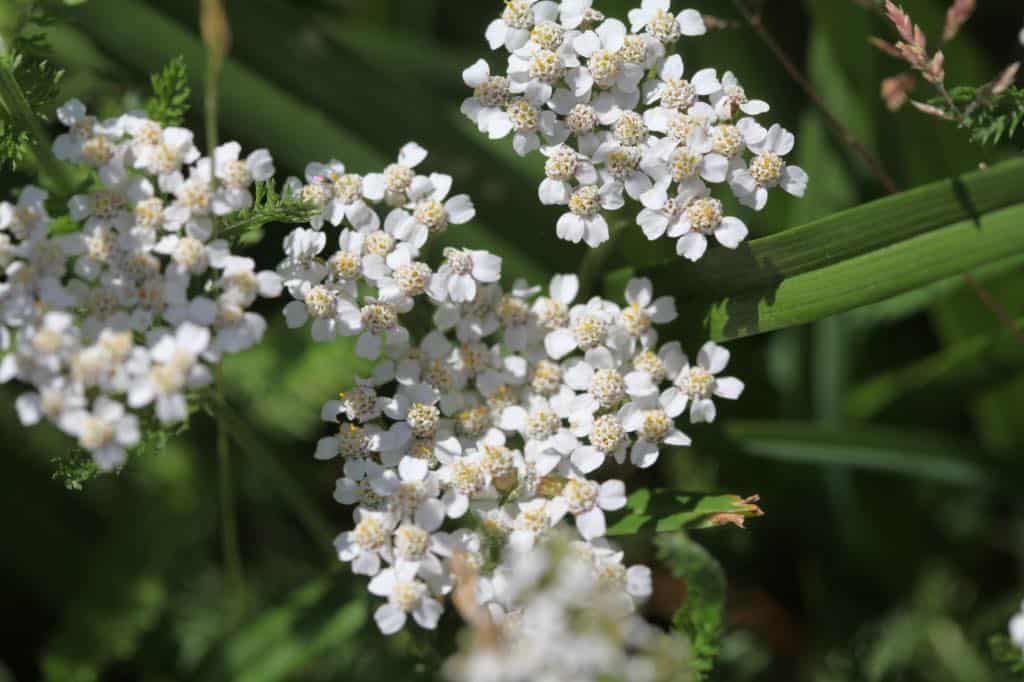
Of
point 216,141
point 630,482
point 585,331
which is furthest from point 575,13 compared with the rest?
point 630,482

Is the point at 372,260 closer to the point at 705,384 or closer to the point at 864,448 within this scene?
the point at 705,384

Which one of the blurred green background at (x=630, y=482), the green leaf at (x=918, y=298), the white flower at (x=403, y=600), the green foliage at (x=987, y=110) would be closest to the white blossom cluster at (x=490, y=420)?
the white flower at (x=403, y=600)

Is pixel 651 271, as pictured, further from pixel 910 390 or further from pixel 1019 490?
pixel 1019 490

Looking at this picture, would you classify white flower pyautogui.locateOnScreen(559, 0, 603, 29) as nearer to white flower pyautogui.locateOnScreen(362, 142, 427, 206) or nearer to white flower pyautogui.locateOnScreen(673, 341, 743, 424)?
white flower pyautogui.locateOnScreen(362, 142, 427, 206)

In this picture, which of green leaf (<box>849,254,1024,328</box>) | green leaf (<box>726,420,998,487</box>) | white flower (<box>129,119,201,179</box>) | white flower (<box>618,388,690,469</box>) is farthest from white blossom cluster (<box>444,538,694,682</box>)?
green leaf (<box>849,254,1024,328</box>)

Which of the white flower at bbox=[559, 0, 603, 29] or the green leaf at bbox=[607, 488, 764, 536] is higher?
the white flower at bbox=[559, 0, 603, 29]
